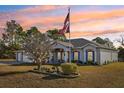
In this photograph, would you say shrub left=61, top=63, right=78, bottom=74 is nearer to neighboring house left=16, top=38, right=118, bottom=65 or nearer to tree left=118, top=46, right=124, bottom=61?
neighboring house left=16, top=38, right=118, bottom=65

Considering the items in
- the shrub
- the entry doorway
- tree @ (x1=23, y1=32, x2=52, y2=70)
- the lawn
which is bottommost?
the lawn

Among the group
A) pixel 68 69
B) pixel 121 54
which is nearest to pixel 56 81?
pixel 68 69

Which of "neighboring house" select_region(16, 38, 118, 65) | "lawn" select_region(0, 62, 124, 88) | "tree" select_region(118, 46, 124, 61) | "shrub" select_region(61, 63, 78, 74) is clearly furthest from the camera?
"tree" select_region(118, 46, 124, 61)

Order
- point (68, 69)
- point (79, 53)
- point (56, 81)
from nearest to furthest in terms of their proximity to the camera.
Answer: point (56, 81) → point (68, 69) → point (79, 53)

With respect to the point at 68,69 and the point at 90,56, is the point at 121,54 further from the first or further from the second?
the point at 68,69

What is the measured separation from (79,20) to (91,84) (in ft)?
20.1

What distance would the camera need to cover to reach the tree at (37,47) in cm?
1844

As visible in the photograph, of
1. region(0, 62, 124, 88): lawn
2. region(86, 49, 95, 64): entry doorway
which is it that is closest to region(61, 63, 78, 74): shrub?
region(0, 62, 124, 88): lawn

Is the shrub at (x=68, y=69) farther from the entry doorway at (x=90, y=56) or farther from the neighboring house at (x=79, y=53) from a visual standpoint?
the entry doorway at (x=90, y=56)

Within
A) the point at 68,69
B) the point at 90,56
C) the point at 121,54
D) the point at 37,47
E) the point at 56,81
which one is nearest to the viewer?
the point at 56,81

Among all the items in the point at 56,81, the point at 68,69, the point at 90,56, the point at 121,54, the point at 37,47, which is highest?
the point at 37,47

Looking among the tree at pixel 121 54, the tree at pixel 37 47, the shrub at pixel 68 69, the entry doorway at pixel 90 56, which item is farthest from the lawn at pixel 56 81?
the tree at pixel 121 54

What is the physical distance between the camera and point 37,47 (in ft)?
60.3

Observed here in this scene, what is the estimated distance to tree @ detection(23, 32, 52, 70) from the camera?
726 inches
